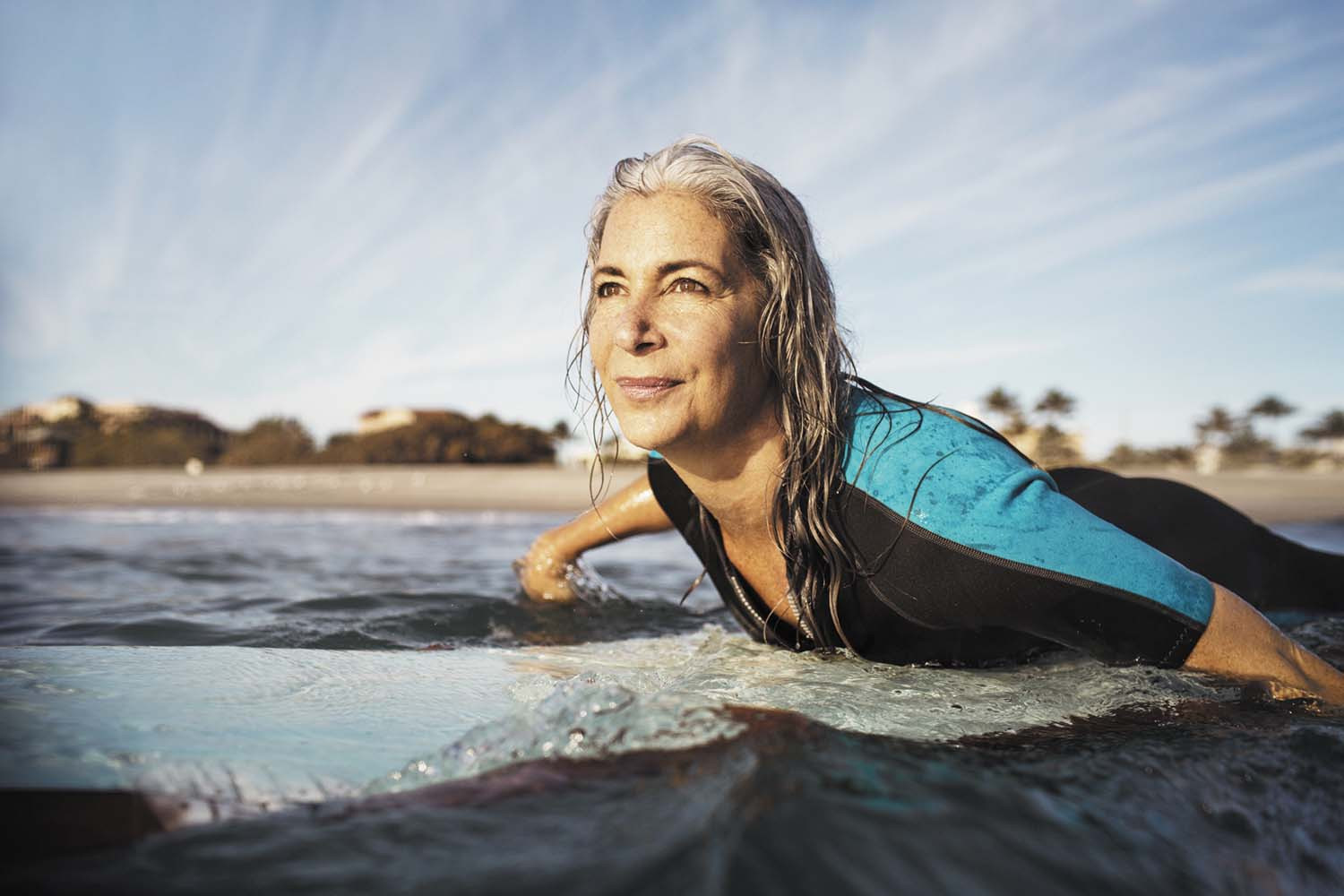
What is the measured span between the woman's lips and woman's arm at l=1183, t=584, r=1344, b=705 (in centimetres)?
132

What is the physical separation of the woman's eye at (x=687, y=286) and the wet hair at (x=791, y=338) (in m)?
0.15

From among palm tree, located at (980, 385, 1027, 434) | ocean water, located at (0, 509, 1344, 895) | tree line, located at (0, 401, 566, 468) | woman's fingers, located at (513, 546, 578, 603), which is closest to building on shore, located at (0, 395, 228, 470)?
tree line, located at (0, 401, 566, 468)

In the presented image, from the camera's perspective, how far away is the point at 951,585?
73.0 inches

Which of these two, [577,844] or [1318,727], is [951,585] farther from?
[577,844]

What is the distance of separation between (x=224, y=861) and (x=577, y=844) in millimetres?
406

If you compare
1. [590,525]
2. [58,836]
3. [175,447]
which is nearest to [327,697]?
[58,836]

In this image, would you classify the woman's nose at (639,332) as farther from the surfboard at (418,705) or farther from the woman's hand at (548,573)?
the woman's hand at (548,573)

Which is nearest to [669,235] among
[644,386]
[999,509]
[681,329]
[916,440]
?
[681,329]

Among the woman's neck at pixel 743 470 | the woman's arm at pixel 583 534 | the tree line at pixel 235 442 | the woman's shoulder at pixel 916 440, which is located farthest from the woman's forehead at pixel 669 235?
the tree line at pixel 235 442

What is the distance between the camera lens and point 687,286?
200 centimetres

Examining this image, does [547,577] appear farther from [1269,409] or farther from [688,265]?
[1269,409]

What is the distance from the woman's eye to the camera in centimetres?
199

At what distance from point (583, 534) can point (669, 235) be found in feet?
5.71

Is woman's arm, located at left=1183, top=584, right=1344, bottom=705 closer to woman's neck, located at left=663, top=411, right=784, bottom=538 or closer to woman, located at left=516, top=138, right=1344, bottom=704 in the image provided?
woman, located at left=516, top=138, right=1344, bottom=704
